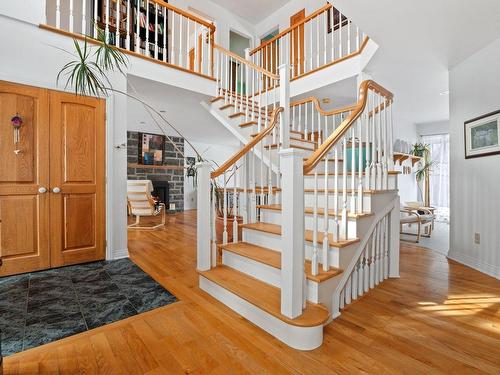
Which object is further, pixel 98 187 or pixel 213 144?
pixel 213 144

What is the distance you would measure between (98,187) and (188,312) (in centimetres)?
197

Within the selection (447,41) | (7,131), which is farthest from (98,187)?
(447,41)

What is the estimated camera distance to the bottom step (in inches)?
56.5

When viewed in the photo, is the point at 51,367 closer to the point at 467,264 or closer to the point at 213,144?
the point at 467,264

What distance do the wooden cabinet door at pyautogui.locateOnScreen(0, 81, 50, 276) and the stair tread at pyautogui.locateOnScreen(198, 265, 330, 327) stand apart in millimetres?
1889

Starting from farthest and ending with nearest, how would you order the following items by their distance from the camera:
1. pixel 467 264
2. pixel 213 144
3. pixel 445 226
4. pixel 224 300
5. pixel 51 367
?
pixel 213 144
pixel 445 226
pixel 467 264
pixel 224 300
pixel 51 367

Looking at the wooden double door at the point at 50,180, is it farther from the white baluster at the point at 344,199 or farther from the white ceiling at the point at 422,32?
the white ceiling at the point at 422,32

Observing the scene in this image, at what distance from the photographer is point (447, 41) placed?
2611 mm

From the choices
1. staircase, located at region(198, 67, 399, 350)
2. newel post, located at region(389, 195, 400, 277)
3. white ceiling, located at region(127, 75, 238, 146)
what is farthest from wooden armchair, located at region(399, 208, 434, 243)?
white ceiling, located at region(127, 75, 238, 146)

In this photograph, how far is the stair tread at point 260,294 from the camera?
1.46 meters

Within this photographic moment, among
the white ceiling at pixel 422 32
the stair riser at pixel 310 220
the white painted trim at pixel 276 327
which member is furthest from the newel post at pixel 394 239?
the white ceiling at pixel 422 32

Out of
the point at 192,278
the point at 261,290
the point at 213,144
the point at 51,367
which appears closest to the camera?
the point at 51,367

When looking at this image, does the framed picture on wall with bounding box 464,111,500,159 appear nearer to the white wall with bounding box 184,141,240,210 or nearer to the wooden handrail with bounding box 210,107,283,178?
the wooden handrail with bounding box 210,107,283,178

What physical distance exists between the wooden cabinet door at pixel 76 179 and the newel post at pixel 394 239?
10.5 feet
